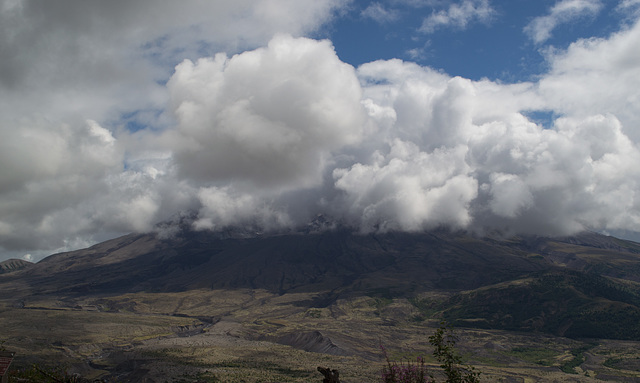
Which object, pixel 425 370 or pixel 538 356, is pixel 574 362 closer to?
pixel 538 356

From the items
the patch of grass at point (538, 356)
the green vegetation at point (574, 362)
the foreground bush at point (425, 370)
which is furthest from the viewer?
the patch of grass at point (538, 356)

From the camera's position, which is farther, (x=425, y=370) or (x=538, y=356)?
(x=538, y=356)

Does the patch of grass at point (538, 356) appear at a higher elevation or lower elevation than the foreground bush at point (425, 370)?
lower

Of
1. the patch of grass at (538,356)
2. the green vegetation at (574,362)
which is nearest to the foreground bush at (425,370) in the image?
the green vegetation at (574,362)

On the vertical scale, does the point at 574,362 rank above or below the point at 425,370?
below

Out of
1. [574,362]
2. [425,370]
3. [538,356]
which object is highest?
[425,370]

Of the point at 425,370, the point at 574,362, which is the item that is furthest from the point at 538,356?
the point at 425,370

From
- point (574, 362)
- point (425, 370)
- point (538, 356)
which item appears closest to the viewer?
point (425, 370)

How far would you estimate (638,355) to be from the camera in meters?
175

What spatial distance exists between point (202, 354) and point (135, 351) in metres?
27.5

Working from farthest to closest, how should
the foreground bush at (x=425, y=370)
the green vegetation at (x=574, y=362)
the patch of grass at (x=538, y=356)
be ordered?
the patch of grass at (x=538, y=356)
the green vegetation at (x=574, y=362)
the foreground bush at (x=425, y=370)

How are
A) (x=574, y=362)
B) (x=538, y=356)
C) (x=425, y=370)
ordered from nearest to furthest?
1. (x=425, y=370)
2. (x=574, y=362)
3. (x=538, y=356)

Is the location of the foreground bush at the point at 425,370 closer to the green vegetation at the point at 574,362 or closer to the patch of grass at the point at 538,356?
the green vegetation at the point at 574,362

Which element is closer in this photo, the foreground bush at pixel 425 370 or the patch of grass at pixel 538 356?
the foreground bush at pixel 425 370
